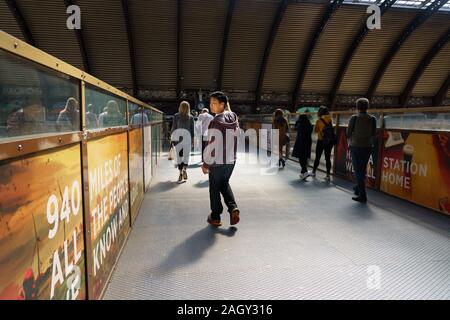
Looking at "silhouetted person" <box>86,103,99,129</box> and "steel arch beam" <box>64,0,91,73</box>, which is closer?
"silhouetted person" <box>86,103,99,129</box>

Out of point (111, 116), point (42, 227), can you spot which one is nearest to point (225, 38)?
point (111, 116)

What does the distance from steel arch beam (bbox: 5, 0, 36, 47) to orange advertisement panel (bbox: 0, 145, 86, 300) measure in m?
18.9

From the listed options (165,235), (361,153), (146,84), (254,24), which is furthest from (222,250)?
(146,84)

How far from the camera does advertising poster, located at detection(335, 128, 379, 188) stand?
21.2 ft

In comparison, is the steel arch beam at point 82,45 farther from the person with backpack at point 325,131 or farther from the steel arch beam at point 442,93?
the steel arch beam at point 442,93

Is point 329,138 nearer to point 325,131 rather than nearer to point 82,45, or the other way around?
point 325,131

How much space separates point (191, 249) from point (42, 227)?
7.48 feet

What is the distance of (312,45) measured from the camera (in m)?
20.9

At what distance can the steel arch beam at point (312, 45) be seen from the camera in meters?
19.1

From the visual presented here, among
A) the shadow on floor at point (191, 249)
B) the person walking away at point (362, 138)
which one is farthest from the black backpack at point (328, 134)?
the shadow on floor at point (191, 249)

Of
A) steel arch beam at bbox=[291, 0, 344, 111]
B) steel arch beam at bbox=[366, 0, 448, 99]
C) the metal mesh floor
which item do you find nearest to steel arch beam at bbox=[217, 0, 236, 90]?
steel arch beam at bbox=[291, 0, 344, 111]

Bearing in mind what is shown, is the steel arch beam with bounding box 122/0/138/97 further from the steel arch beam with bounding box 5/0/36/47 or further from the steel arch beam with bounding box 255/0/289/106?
the steel arch beam with bounding box 255/0/289/106

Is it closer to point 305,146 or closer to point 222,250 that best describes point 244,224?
point 222,250
